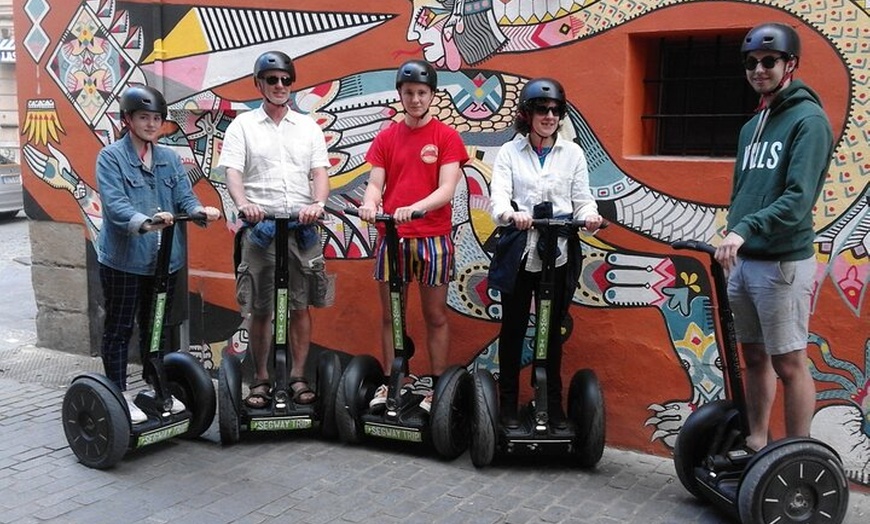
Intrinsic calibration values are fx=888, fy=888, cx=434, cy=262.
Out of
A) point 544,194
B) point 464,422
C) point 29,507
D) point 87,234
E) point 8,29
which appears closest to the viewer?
point 29,507

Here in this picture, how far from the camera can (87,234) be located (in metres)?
7.21

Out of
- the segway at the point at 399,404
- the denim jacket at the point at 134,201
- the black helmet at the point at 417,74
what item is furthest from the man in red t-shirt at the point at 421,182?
the denim jacket at the point at 134,201

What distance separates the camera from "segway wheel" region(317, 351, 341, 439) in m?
5.27

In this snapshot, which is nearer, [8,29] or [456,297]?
[456,297]

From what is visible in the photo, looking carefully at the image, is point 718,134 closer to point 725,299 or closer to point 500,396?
point 725,299

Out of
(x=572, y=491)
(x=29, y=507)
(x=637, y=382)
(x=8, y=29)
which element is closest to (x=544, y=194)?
(x=637, y=382)

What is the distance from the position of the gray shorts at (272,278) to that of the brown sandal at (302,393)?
452 millimetres

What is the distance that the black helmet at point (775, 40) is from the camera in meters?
3.89

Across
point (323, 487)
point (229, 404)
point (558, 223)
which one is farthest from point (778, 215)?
point (229, 404)

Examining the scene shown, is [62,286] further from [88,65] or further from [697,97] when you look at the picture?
[697,97]

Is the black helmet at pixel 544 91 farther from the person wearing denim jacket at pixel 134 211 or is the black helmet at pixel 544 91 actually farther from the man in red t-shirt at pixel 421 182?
the person wearing denim jacket at pixel 134 211

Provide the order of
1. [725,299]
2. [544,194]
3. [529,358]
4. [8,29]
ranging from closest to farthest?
[725,299] → [544,194] → [529,358] → [8,29]

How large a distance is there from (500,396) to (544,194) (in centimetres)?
118

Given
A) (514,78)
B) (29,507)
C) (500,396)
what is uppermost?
(514,78)
